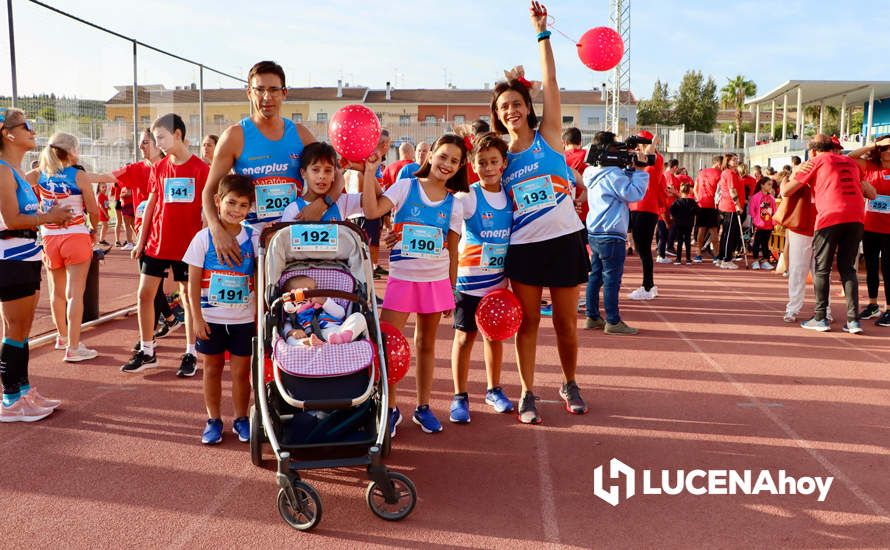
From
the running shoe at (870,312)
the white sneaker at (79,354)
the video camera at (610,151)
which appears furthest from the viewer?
the running shoe at (870,312)

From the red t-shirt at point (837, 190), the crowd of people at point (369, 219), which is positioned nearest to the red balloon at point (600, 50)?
the crowd of people at point (369, 219)

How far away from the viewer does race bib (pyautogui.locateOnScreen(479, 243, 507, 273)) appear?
4.11m

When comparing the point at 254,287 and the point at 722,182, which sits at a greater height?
the point at 722,182

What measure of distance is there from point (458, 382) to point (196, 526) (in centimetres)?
185

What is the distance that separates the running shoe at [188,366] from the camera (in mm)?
5266

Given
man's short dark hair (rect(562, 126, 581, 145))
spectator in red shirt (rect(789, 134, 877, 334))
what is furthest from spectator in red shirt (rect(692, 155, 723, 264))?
man's short dark hair (rect(562, 126, 581, 145))

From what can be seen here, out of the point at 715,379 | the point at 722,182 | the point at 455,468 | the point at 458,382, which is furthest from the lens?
the point at 722,182

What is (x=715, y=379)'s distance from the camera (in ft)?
17.5

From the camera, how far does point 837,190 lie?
6.71 metres

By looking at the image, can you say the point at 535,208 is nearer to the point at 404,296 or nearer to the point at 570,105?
the point at 404,296

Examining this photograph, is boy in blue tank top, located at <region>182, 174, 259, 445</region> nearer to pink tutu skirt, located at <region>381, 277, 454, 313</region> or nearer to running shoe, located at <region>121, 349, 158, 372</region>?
pink tutu skirt, located at <region>381, 277, 454, 313</region>

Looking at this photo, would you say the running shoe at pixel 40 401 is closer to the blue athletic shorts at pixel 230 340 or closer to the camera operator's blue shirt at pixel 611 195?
the blue athletic shorts at pixel 230 340

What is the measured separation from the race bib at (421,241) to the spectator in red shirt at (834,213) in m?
4.99

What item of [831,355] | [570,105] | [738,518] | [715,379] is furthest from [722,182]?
[570,105]
